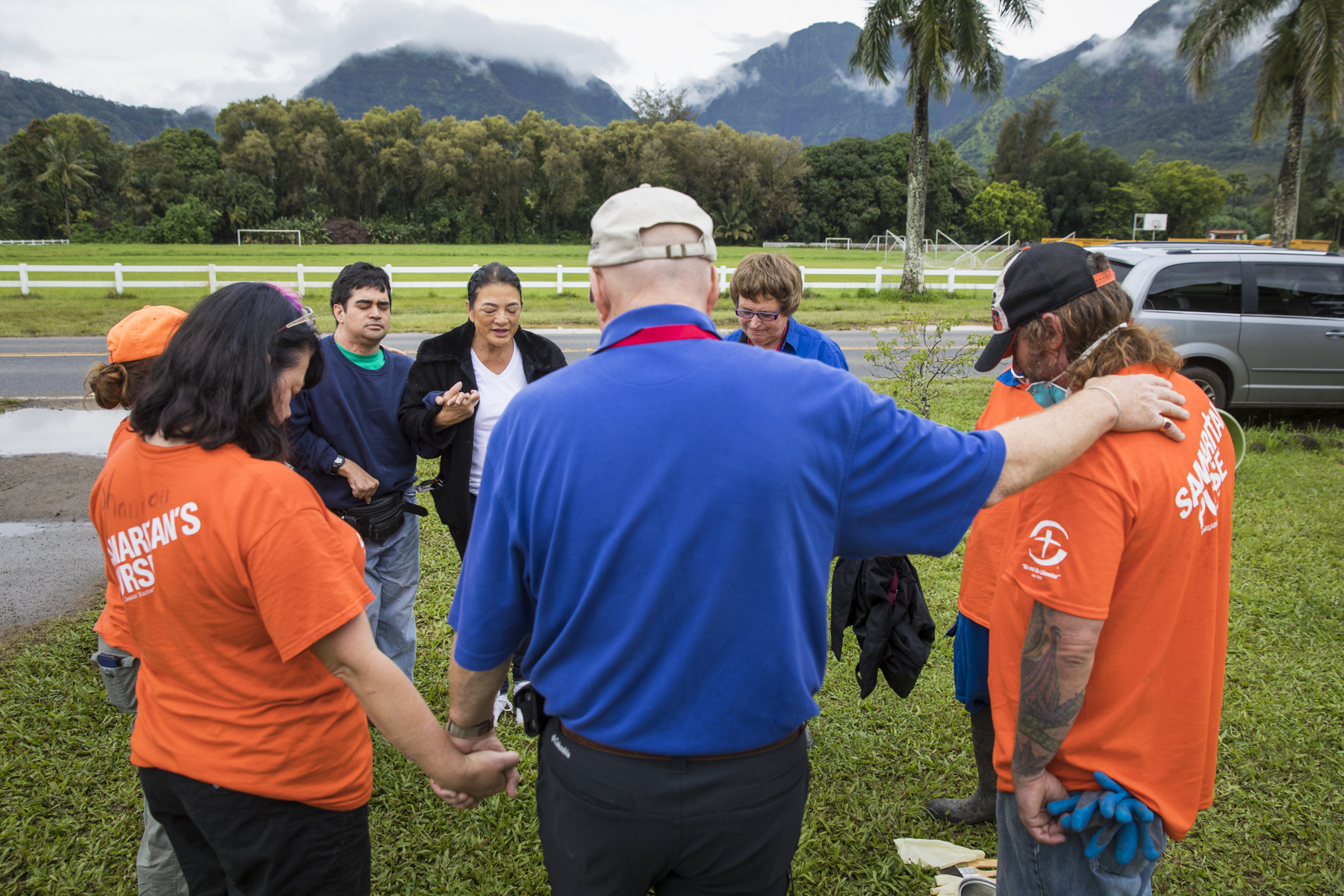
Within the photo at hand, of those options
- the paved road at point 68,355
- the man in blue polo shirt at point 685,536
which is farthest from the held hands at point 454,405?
the paved road at point 68,355

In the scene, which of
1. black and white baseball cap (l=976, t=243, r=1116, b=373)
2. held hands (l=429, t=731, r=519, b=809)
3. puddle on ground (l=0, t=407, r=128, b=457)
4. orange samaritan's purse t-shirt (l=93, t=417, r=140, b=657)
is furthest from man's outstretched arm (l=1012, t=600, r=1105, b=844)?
puddle on ground (l=0, t=407, r=128, b=457)

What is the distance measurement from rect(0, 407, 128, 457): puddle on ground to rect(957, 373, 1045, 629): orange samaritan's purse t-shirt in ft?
27.9

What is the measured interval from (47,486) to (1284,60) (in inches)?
969

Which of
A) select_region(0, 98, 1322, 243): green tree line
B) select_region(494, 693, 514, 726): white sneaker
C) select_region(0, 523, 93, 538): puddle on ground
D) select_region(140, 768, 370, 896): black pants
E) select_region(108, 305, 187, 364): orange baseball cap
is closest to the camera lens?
select_region(140, 768, 370, 896): black pants

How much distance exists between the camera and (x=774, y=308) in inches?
150

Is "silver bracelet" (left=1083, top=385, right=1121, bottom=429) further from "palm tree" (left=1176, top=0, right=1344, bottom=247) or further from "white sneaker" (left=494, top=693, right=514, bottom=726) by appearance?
"palm tree" (left=1176, top=0, right=1344, bottom=247)

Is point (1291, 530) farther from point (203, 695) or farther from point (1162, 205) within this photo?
point (1162, 205)

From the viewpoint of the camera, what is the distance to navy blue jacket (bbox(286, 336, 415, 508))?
135 inches

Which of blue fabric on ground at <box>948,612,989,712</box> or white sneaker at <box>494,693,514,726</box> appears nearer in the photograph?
blue fabric on ground at <box>948,612,989,712</box>

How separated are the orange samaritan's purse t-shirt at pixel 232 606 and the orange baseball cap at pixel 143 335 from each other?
54cm

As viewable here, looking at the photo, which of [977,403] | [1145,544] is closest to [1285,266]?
[977,403]

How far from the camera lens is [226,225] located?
58.6 metres

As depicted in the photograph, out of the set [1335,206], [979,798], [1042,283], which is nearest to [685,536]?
[1042,283]

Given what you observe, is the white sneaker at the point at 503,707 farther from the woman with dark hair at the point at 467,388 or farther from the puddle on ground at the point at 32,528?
the puddle on ground at the point at 32,528
